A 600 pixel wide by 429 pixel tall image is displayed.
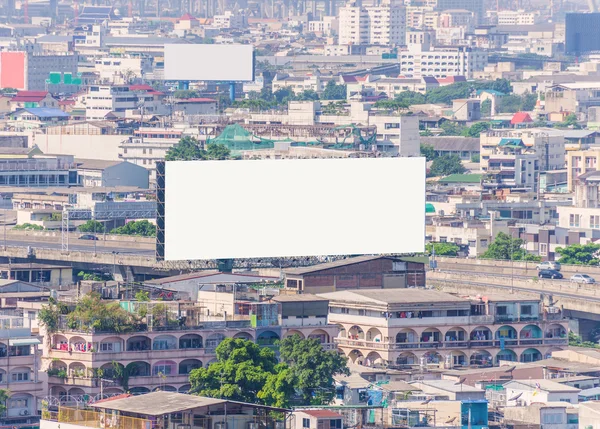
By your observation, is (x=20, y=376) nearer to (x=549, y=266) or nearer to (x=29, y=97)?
(x=549, y=266)

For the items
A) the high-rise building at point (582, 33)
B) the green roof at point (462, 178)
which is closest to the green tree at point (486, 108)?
the green roof at point (462, 178)

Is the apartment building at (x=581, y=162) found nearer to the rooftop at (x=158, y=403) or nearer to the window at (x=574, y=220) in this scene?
the window at (x=574, y=220)

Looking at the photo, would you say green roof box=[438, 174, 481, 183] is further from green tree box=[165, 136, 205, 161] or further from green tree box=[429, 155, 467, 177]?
green tree box=[165, 136, 205, 161]

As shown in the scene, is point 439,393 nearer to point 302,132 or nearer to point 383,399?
point 383,399

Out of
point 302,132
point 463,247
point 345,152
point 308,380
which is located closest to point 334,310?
point 308,380

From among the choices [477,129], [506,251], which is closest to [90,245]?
[506,251]

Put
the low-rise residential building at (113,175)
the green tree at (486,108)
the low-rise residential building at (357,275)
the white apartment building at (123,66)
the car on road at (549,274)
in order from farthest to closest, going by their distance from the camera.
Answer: the white apartment building at (123,66) → the green tree at (486,108) → the low-rise residential building at (113,175) → the car on road at (549,274) → the low-rise residential building at (357,275)
